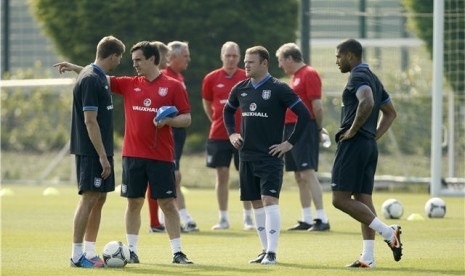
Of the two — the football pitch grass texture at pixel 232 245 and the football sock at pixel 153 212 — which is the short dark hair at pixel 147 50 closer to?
the football pitch grass texture at pixel 232 245

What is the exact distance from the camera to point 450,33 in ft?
80.3

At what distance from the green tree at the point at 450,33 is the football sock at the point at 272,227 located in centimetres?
1332

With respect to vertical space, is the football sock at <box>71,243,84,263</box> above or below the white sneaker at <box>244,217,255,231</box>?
above

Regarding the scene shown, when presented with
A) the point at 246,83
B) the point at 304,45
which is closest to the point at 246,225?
the point at 246,83

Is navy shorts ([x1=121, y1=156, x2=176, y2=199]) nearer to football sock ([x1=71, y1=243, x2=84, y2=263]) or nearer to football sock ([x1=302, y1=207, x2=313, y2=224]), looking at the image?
football sock ([x1=71, y1=243, x2=84, y2=263])

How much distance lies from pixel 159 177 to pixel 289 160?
16.1ft

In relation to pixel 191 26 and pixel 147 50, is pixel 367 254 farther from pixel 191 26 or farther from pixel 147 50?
pixel 191 26

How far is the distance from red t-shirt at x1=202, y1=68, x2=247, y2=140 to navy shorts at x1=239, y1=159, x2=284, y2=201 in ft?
13.7

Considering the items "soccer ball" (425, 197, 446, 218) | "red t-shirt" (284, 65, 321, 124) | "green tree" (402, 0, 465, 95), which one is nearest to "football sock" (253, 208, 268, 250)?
"red t-shirt" (284, 65, 321, 124)

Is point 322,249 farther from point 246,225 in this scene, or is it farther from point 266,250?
point 246,225

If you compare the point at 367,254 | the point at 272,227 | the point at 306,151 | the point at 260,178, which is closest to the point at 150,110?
the point at 260,178

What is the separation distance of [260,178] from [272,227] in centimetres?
55

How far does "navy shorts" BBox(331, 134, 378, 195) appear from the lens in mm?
11156

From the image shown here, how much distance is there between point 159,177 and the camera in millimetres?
11414
